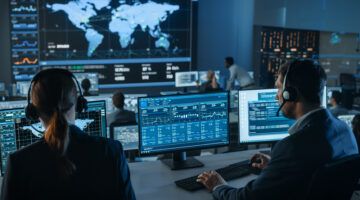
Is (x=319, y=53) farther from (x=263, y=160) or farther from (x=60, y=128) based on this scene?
(x=60, y=128)

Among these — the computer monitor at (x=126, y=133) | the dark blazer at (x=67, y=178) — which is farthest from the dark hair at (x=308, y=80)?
the computer monitor at (x=126, y=133)

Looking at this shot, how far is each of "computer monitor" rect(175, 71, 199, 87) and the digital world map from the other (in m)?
1.12

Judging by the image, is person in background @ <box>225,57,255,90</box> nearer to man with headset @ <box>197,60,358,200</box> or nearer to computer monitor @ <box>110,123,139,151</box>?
computer monitor @ <box>110,123,139,151</box>

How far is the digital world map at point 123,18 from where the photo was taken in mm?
7738

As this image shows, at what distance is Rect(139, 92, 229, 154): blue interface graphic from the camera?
2.63 metres

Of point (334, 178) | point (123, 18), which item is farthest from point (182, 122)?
point (123, 18)

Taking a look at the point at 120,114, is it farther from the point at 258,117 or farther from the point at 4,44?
the point at 4,44

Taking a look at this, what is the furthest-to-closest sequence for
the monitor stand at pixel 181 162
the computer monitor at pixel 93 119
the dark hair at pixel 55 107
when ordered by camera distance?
the monitor stand at pixel 181 162 < the computer monitor at pixel 93 119 < the dark hair at pixel 55 107

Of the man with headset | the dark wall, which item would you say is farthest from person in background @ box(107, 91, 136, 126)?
the dark wall

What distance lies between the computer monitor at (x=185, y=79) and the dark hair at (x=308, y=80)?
17.4ft

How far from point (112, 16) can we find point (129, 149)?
516 cm

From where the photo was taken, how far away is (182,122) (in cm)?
269

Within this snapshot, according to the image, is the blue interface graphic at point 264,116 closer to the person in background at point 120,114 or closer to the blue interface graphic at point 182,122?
the blue interface graphic at point 182,122

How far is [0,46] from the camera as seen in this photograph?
7.62 m
